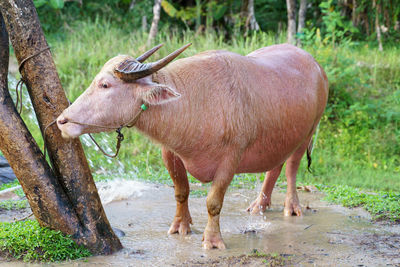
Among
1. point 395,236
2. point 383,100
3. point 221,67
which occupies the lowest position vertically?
point 383,100

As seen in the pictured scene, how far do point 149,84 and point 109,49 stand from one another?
6747mm

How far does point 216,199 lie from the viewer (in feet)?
14.0

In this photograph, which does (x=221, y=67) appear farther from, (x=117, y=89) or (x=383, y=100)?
(x=383, y=100)

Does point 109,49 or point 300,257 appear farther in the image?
point 109,49

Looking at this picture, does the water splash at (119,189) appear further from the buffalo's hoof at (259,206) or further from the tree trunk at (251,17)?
the tree trunk at (251,17)

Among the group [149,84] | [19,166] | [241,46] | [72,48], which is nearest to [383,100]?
[241,46]

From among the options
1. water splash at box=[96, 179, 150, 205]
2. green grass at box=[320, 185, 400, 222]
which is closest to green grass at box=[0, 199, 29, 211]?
water splash at box=[96, 179, 150, 205]

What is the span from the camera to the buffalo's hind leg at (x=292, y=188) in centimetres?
548

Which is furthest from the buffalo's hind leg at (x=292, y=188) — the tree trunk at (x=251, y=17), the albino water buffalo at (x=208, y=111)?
the tree trunk at (x=251, y=17)

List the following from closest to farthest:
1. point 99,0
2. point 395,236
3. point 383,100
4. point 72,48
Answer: point 395,236 → point 383,100 → point 72,48 → point 99,0

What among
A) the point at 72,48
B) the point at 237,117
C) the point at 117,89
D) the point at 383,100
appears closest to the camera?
the point at 117,89

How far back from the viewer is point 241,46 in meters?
10.1

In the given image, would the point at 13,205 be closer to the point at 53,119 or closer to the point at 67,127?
the point at 53,119

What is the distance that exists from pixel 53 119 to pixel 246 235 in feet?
6.54
